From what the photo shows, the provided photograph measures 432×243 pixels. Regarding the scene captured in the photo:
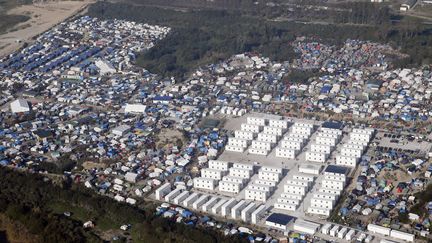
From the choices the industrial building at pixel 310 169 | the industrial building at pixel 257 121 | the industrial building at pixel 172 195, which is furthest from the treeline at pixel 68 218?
the industrial building at pixel 257 121

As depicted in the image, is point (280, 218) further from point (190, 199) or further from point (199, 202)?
point (190, 199)

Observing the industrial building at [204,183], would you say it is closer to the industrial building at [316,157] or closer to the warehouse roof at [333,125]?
the industrial building at [316,157]

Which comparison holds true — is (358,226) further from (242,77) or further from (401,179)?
(242,77)

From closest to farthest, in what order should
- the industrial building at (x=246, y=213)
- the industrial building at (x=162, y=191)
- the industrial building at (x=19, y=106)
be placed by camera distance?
the industrial building at (x=246, y=213) < the industrial building at (x=162, y=191) < the industrial building at (x=19, y=106)

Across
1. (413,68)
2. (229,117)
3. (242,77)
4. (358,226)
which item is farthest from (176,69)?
(358,226)

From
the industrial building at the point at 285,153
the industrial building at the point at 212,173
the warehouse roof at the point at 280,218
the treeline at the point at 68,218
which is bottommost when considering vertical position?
the treeline at the point at 68,218

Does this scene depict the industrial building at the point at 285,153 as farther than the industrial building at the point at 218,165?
Yes

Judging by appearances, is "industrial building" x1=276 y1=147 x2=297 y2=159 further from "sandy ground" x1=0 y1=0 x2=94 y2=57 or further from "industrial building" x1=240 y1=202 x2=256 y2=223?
"sandy ground" x1=0 y1=0 x2=94 y2=57

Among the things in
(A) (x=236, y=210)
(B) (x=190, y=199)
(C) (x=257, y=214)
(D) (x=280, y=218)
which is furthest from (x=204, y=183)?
(D) (x=280, y=218)
